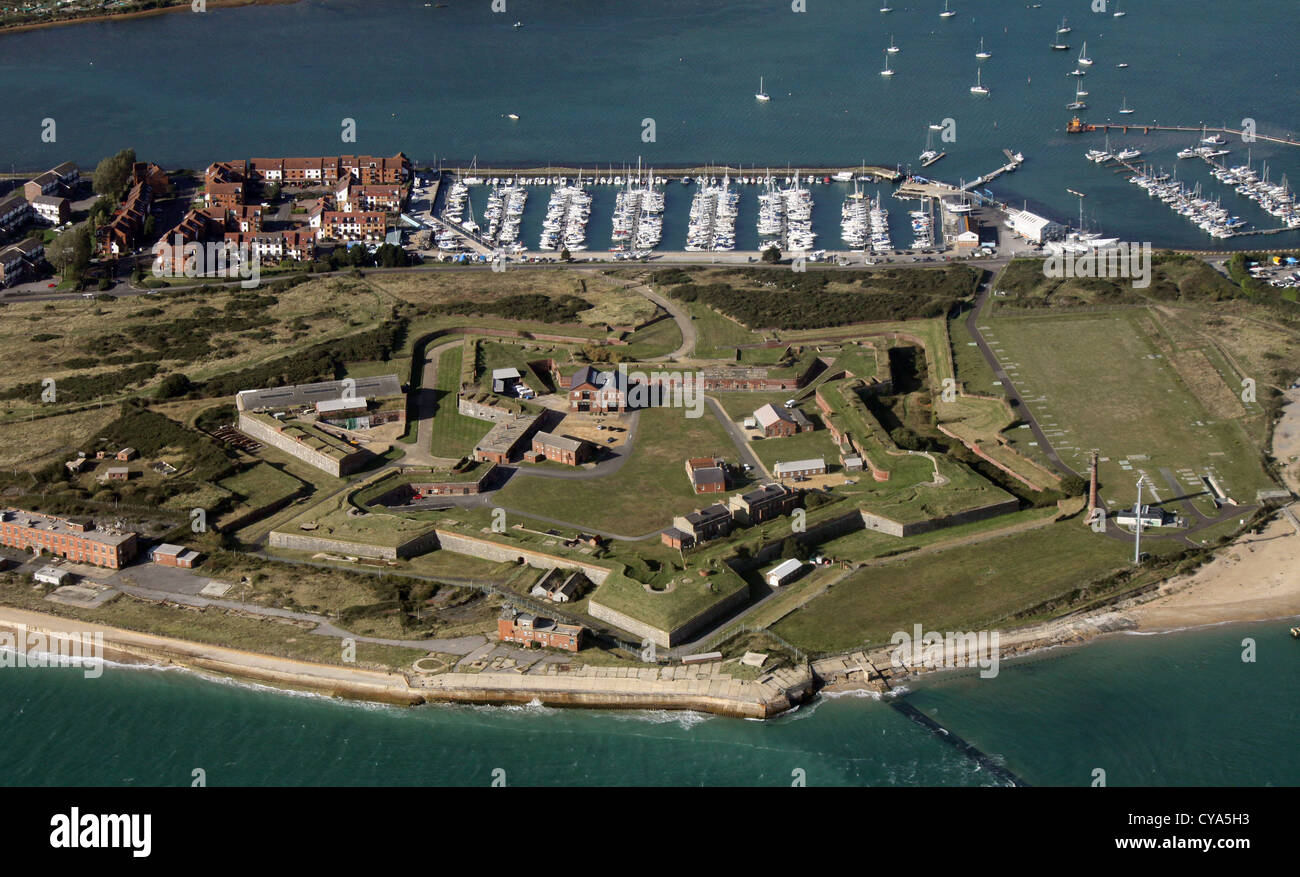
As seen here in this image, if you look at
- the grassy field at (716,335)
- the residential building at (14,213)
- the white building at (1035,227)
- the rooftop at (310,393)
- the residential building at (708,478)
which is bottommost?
the residential building at (708,478)

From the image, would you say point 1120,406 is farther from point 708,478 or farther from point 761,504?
point 708,478

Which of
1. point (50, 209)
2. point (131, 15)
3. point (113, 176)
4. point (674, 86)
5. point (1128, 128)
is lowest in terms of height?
point (50, 209)

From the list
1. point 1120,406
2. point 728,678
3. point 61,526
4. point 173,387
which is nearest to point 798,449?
point 1120,406

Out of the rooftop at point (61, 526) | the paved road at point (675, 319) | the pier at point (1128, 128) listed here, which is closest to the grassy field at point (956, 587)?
the paved road at point (675, 319)

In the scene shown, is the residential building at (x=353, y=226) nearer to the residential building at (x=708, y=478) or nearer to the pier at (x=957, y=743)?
the residential building at (x=708, y=478)

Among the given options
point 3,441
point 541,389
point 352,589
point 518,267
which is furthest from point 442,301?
point 352,589

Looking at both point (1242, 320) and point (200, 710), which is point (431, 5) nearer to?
point (1242, 320)
